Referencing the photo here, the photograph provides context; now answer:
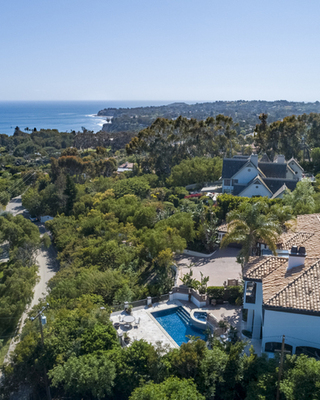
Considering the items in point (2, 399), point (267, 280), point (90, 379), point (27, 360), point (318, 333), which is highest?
point (267, 280)

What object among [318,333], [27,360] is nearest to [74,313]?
[27,360]

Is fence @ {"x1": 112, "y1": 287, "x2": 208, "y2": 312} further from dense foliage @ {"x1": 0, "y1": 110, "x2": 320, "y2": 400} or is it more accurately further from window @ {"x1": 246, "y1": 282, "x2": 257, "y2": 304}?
window @ {"x1": 246, "y1": 282, "x2": 257, "y2": 304}

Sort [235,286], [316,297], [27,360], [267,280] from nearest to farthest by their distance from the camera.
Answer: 1. [316,297]
2. [267,280]
3. [27,360]
4. [235,286]

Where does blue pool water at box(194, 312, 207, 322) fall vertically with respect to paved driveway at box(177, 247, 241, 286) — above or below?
below

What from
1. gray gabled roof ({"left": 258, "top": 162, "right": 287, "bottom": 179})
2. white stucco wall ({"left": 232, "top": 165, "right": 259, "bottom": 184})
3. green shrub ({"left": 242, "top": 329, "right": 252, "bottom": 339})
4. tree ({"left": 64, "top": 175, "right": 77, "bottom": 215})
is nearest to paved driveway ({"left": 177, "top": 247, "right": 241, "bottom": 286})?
green shrub ({"left": 242, "top": 329, "right": 252, "bottom": 339})

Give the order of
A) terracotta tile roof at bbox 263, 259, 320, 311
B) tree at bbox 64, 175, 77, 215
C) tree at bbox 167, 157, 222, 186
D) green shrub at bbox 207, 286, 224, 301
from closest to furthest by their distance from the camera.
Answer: terracotta tile roof at bbox 263, 259, 320, 311 → green shrub at bbox 207, 286, 224, 301 → tree at bbox 64, 175, 77, 215 → tree at bbox 167, 157, 222, 186

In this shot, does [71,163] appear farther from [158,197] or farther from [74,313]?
[74,313]

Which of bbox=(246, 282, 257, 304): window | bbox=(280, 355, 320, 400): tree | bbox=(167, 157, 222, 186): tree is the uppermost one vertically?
bbox=(167, 157, 222, 186): tree
